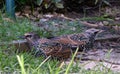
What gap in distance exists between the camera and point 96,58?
175 inches

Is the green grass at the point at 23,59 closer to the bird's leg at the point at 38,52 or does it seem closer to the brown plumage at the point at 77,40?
the bird's leg at the point at 38,52

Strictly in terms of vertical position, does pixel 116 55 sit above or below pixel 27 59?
below

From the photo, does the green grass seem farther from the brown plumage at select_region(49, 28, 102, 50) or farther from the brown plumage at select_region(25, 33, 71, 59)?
the brown plumage at select_region(49, 28, 102, 50)

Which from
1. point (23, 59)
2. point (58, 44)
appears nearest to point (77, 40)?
point (58, 44)

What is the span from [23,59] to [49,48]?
1.37 metres

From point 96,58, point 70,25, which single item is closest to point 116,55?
point 96,58

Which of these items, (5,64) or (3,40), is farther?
(3,40)

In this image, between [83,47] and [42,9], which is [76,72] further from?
[42,9]

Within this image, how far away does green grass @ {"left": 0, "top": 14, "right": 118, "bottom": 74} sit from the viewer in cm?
321

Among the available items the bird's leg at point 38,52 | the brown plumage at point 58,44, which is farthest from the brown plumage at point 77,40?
the bird's leg at point 38,52

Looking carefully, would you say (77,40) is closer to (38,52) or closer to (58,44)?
(58,44)

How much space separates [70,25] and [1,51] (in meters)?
1.86

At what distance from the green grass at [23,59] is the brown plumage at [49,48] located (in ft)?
0.22

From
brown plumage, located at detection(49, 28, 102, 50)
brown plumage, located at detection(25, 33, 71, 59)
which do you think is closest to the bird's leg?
brown plumage, located at detection(25, 33, 71, 59)
